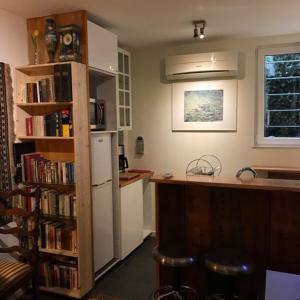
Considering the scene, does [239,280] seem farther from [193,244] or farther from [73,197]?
[73,197]

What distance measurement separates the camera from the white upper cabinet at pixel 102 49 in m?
2.84

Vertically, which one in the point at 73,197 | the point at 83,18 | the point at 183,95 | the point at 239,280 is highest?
the point at 83,18

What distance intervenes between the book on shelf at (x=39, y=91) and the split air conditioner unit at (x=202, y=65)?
161 cm

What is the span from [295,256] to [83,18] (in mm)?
2484

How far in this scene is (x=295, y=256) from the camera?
86.0 inches

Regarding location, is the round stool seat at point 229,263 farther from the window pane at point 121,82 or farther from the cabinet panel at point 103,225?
the window pane at point 121,82

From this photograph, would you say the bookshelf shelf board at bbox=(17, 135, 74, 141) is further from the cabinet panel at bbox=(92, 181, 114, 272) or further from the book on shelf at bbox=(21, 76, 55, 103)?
the cabinet panel at bbox=(92, 181, 114, 272)

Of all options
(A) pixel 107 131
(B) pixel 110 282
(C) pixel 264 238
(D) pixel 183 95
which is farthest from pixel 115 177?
(C) pixel 264 238

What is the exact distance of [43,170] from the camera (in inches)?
113

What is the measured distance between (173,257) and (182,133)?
7.29ft

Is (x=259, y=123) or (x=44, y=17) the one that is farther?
(x=259, y=123)

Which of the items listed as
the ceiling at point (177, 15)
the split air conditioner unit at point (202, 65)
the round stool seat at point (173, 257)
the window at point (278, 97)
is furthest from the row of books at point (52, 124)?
the window at point (278, 97)

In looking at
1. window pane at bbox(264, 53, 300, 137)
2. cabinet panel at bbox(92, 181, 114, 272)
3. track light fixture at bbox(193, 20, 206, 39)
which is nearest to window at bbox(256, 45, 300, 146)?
window pane at bbox(264, 53, 300, 137)

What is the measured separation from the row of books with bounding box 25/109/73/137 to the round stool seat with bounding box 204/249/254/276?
152 centimetres
